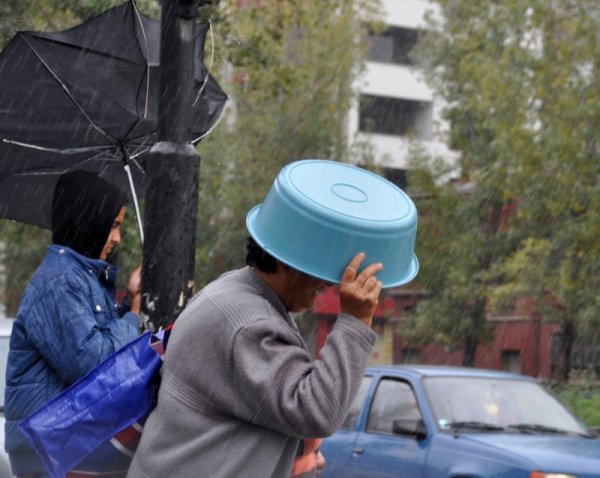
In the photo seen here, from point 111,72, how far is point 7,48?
46 centimetres

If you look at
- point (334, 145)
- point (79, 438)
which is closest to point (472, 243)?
point (334, 145)

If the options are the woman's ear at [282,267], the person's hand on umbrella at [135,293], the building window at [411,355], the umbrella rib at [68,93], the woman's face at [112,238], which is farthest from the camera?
the building window at [411,355]

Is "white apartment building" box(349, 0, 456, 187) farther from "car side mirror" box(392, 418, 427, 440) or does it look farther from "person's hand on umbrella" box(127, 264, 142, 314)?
"person's hand on umbrella" box(127, 264, 142, 314)

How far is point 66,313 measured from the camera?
354cm

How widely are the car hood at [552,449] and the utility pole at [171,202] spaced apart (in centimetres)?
432

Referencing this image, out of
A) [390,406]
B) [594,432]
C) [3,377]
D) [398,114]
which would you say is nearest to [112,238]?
[3,377]

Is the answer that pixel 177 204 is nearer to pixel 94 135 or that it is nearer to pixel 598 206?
pixel 94 135

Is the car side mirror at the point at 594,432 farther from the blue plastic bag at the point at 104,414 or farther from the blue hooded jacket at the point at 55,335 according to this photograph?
the blue plastic bag at the point at 104,414

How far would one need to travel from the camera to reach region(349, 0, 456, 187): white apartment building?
159ft

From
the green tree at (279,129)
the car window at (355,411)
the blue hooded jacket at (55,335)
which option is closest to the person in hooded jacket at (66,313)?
the blue hooded jacket at (55,335)

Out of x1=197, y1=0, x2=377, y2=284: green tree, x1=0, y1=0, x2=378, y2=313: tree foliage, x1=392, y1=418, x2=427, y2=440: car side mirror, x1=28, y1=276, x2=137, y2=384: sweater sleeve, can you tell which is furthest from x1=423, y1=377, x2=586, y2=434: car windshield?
x1=197, y1=0, x2=377, y2=284: green tree

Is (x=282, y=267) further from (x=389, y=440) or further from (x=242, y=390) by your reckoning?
(x=389, y=440)

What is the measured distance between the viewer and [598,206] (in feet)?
57.8

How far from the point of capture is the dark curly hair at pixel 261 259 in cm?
270
